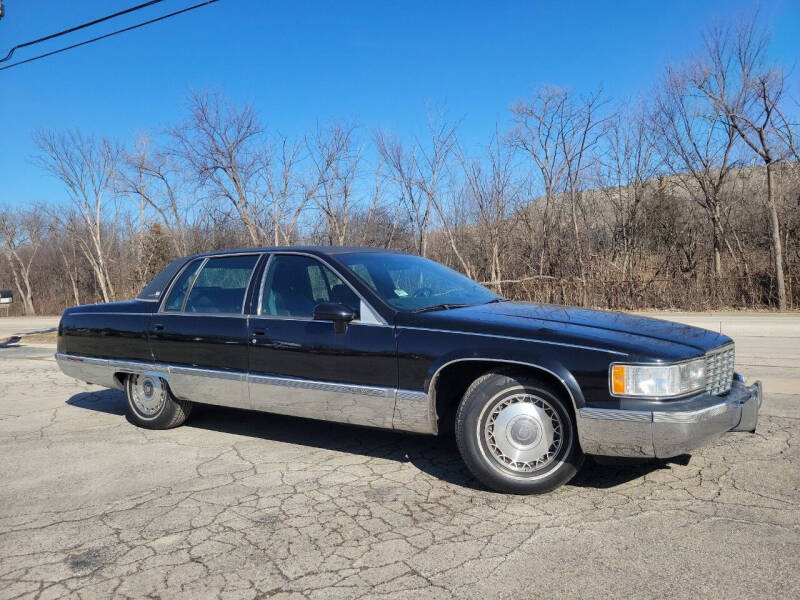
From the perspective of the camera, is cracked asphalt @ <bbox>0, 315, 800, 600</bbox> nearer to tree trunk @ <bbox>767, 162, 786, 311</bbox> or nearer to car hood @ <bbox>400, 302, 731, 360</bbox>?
car hood @ <bbox>400, 302, 731, 360</bbox>

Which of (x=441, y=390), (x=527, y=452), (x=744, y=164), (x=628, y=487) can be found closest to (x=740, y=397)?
(x=628, y=487)

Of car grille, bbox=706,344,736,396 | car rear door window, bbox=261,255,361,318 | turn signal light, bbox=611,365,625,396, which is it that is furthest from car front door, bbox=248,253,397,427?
car grille, bbox=706,344,736,396

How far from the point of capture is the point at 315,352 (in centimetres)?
450

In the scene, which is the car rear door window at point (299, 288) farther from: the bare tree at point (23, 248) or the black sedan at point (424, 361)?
the bare tree at point (23, 248)

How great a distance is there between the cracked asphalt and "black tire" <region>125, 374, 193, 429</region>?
226mm

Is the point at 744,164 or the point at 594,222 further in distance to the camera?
the point at 594,222

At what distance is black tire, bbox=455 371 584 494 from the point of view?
3.76 metres

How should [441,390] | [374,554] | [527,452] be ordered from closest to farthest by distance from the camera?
1. [374,554]
2. [527,452]
3. [441,390]

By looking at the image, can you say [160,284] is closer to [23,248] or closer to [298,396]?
[298,396]

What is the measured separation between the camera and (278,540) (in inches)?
130

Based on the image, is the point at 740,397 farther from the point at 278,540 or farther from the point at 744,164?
the point at 744,164

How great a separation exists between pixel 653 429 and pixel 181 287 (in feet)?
13.3

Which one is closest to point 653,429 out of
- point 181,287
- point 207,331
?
point 207,331

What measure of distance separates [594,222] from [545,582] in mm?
21854
